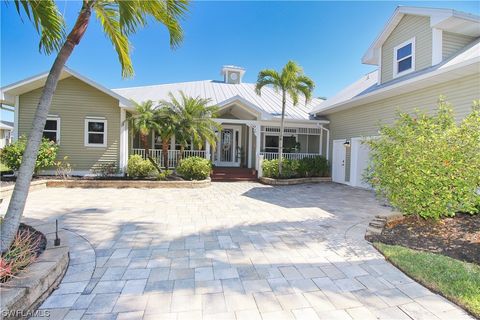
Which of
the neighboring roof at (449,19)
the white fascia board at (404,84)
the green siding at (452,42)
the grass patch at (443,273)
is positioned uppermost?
the neighboring roof at (449,19)

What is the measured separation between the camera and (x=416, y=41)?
9758mm

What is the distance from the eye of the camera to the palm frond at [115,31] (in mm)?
4032

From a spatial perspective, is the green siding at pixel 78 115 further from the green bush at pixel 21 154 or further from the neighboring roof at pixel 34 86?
the green bush at pixel 21 154

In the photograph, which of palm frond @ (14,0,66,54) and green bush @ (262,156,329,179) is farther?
green bush @ (262,156,329,179)

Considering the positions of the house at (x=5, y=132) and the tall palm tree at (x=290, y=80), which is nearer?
the tall palm tree at (x=290, y=80)

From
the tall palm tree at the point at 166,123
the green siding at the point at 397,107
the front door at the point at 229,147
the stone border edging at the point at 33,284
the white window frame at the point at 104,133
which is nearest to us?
the stone border edging at the point at 33,284

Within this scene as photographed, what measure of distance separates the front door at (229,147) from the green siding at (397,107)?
5733 mm

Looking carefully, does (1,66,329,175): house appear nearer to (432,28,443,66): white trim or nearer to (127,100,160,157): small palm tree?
(127,100,160,157): small palm tree

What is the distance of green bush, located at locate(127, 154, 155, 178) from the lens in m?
11.4

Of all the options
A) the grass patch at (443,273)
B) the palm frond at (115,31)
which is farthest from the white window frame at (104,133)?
the grass patch at (443,273)

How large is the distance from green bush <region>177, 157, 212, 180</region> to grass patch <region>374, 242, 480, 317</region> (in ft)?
27.8

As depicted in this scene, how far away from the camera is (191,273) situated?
3.42 meters

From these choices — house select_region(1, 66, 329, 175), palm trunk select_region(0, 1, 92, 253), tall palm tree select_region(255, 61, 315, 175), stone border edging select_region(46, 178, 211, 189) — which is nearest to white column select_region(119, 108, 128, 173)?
house select_region(1, 66, 329, 175)

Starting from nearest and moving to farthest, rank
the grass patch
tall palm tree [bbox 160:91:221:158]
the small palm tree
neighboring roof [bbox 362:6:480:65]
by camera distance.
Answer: the grass patch
neighboring roof [bbox 362:6:480:65]
the small palm tree
tall palm tree [bbox 160:91:221:158]
